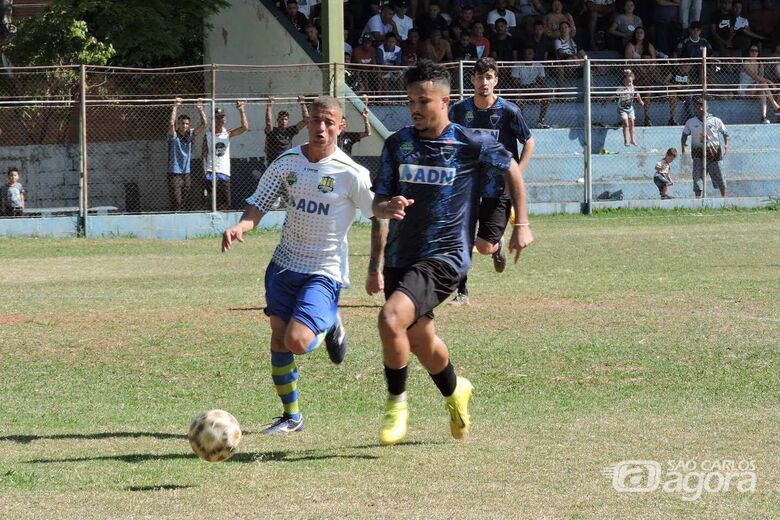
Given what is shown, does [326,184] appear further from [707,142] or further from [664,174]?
[707,142]

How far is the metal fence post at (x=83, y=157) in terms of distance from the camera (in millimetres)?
20812

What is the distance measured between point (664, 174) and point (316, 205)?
60.7 ft

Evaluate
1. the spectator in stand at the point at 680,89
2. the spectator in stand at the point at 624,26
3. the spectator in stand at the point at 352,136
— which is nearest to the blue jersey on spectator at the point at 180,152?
the spectator in stand at the point at 352,136

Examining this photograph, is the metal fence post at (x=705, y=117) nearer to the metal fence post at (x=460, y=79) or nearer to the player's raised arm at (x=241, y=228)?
the metal fence post at (x=460, y=79)

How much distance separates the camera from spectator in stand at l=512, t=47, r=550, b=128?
24203mm

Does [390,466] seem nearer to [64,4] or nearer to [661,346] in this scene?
[661,346]

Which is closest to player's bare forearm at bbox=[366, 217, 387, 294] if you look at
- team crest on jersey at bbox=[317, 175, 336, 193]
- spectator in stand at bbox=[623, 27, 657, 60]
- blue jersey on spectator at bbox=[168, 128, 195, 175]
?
team crest on jersey at bbox=[317, 175, 336, 193]

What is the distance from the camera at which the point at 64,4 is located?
2366cm

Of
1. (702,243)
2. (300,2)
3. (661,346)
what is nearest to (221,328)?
(661,346)

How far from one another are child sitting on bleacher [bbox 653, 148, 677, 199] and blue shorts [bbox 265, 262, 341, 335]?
1833 cm

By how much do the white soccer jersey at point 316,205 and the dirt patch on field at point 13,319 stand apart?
5.09 metres

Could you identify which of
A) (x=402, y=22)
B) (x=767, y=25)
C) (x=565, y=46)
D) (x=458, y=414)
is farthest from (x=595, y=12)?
(x=458, y=414)

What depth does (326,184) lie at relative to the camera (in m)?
7.26

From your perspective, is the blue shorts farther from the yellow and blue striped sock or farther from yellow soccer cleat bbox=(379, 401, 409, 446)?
yellow soccer cleat bbox=(379, 401, 409, 446)
